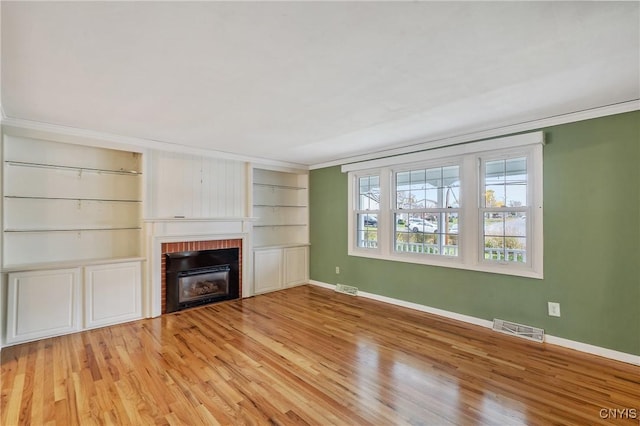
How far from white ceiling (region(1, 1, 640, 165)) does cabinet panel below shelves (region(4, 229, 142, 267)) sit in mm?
1369

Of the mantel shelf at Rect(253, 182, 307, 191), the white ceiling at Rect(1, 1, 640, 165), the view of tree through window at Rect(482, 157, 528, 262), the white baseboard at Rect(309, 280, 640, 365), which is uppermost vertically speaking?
the white ceiling at Rect(1, 1, 640, 165)

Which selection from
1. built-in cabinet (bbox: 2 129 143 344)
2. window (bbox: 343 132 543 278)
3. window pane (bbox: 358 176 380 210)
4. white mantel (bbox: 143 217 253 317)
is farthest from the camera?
window pane (bbox: 358 176 380 210)

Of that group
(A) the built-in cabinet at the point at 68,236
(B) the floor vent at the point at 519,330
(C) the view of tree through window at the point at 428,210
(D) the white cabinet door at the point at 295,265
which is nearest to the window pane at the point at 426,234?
(C) the view of tree through window at the point at 428,210

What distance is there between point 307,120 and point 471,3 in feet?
6.41

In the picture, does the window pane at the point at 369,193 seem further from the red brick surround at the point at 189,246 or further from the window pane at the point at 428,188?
the red brick surround at the point at 189,246

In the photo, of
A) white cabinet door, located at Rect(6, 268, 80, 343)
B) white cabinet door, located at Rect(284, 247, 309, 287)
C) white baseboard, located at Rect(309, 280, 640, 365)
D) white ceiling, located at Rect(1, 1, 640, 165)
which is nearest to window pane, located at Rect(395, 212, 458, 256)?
white baseboard, located at Rect(309, 280, 640, 365)

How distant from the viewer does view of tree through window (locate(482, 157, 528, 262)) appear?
342 centimetres

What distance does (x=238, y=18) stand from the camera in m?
1.56

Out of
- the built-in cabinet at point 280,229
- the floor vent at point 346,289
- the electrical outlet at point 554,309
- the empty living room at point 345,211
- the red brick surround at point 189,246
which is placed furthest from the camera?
the built-in cabinet at point 280,229

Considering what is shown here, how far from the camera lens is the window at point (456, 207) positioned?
337cm

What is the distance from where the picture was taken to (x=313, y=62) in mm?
2008

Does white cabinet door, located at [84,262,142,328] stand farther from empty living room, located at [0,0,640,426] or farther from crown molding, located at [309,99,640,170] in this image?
crown molding, located at [309,99,640,170]

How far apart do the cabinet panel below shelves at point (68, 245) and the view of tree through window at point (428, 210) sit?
12.5 feet

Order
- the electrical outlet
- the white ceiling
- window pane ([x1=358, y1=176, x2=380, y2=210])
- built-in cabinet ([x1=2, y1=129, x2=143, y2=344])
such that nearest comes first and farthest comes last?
1. the white ceiling
2. the electrical outlet
3. built-in cabinet ([x1=2, y1=129, x2=143, y2=344])
4. window pane ([x1=358, y1=176, x2=380, y2=210])
